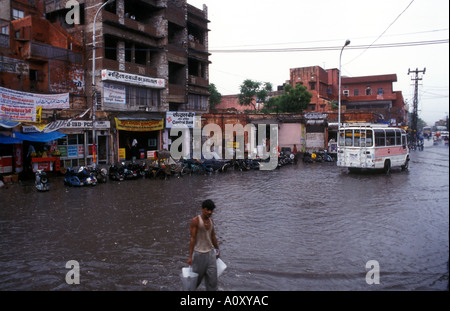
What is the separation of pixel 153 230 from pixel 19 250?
303cm

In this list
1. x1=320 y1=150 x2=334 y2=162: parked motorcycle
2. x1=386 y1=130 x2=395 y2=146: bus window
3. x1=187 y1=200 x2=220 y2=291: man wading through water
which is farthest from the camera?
x1=320 y1=150 x2=334 y2=162: parked motorcycle

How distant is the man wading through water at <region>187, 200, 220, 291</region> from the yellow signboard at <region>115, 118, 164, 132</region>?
2274 cm

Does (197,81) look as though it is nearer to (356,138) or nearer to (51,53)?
(51,53)

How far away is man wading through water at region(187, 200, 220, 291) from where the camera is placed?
4730 mm

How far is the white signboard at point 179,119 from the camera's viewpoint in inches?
1208

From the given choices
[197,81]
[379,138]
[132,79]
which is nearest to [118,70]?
[132,79]

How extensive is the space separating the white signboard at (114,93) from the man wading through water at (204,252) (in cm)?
2388

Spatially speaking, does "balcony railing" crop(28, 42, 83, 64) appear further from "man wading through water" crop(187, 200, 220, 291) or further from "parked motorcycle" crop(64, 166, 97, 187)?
"man wading through water" crop(187, 200, 220, 291)

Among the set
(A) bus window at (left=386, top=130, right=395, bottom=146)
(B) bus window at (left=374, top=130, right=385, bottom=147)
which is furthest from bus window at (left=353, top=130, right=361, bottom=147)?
(A) bus window at (left=386, top=130, right=395, bottom=146)

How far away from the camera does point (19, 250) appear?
7.48 meters

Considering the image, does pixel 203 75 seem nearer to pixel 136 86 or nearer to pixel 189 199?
pixel 136 86

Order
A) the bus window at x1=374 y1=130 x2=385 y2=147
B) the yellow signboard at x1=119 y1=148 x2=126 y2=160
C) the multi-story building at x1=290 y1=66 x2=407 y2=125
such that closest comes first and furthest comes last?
the bus window at x1=374 y1=130 x2=385 y2=147 < the yellow signboard at x1=119 y1=148 x2=126 y2=160 < the multi-story building at x1=290 y1=66 x2=407 y2=125

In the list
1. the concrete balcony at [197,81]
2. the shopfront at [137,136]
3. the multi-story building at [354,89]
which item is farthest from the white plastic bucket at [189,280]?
the multi-story building at [354,89]
